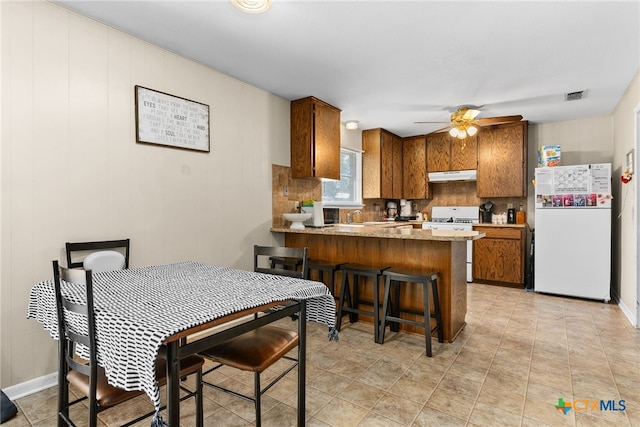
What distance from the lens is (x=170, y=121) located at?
287 centimetres

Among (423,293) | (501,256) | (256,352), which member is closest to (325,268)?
(423,293)

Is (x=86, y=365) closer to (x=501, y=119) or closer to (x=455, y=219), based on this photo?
(x=501, y=119)

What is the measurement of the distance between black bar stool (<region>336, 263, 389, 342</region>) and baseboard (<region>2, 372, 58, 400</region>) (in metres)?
2.13

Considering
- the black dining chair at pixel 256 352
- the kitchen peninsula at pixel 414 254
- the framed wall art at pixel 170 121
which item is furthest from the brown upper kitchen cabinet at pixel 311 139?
the black dining chair at pixel 256 352

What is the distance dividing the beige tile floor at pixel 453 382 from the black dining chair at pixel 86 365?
475 millimetres

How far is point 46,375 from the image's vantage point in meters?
2.22

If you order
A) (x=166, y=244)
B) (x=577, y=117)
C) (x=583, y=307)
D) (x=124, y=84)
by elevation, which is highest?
(x=577, y=117)

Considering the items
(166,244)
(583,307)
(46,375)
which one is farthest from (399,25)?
(583,307)

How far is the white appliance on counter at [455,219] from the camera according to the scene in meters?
5.22

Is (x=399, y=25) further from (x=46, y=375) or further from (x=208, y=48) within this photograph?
(x=46, y=375)

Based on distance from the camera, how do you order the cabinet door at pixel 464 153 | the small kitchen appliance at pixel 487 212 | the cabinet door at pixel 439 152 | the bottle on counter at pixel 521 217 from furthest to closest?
the cabinet door at pixel 439 152, the small kitchen appliance at pixel 487 212, the cabinet door at pixel 464 153, the bottle on counter at pixel 521 217

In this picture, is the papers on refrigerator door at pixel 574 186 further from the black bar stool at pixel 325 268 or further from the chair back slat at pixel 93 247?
the chair back slat at pixel 93 247

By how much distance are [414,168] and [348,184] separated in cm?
134

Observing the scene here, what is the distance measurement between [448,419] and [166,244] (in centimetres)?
235
